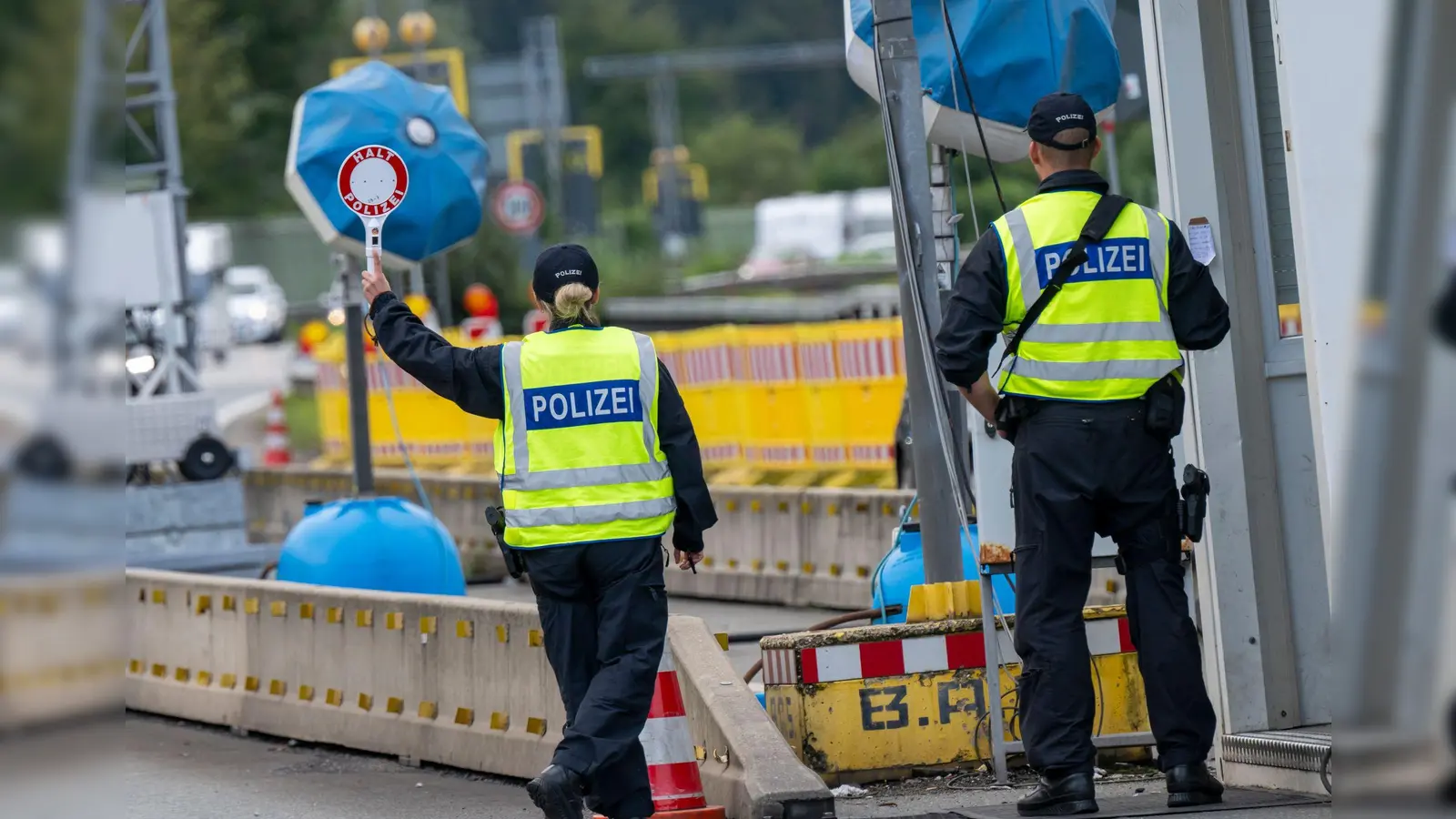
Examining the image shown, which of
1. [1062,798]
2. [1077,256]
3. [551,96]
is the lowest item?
[1062,798]

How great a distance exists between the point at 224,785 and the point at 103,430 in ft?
23.6

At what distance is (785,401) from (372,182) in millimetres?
14856

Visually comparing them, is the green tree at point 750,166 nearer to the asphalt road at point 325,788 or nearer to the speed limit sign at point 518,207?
the speed limit sign at point 518,207

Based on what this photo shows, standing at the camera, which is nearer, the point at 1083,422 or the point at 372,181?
the point at 1083,422

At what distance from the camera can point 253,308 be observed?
56219 millimetres

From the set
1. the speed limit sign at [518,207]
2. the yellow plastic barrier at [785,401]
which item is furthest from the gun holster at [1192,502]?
the speed limit sign at [518,207]

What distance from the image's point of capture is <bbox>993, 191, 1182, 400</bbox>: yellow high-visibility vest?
6.50 meters

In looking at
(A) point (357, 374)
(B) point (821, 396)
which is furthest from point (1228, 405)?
(B) point (821, 396)

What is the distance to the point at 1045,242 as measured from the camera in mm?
6539

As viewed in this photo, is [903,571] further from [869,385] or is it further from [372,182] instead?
[869,385]

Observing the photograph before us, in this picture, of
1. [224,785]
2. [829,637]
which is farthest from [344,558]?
[829,637]

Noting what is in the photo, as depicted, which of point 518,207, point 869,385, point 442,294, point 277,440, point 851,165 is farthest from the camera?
point 851,165

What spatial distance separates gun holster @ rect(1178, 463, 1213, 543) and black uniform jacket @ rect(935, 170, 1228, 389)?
390 mm

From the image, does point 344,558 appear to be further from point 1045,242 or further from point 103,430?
point 103,430
